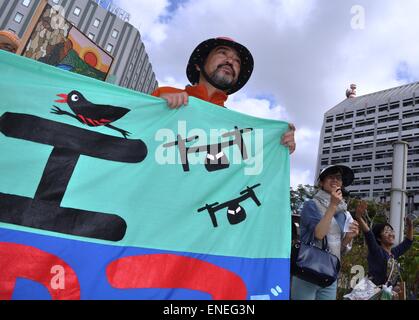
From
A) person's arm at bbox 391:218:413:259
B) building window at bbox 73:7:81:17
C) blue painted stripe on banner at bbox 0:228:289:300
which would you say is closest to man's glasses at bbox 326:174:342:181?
blue painted stripe on banner at bbox 0:228:289:300

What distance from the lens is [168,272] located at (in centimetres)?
177

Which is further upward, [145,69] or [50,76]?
[145,69]

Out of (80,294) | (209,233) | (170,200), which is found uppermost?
(170,200)

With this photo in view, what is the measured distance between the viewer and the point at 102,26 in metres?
40.1

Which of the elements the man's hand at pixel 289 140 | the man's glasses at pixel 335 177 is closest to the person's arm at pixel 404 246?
the man's glasses at pixel 335 177

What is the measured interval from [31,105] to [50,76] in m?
0.22

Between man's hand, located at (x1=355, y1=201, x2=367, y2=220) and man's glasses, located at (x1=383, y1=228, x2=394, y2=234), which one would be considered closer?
man's hand, located at (x1=355, y1=201, x2=367, y2=220)

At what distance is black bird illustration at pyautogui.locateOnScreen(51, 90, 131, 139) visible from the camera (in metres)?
1.86

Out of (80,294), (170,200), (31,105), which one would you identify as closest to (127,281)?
(80,294)

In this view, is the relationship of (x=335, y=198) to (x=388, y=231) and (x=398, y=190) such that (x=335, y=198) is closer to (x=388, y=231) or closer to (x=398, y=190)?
(x=388, y=231)

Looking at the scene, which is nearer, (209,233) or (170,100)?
(209,233)

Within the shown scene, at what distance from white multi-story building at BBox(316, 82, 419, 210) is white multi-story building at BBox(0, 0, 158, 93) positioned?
4460cm

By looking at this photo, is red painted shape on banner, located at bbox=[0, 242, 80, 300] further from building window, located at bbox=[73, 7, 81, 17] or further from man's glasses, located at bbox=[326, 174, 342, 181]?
building window, located at bbox=[73, 7, 81, 17]

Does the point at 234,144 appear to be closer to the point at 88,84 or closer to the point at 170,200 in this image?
the point at 170,200
